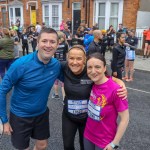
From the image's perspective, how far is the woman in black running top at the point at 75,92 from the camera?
2.56 metres

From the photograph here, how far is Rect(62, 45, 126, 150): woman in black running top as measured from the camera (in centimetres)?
256

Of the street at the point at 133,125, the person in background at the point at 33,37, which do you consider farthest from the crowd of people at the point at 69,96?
the person in background at the point at 33,37

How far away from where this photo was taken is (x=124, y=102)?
7.30 feet

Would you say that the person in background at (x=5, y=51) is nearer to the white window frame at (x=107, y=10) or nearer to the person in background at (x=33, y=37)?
the person in background at (x=33, y=37)

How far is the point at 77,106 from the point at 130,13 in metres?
14.2

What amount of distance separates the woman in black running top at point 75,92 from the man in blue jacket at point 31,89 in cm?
20

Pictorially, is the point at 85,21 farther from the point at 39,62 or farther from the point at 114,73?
the point at 39,62

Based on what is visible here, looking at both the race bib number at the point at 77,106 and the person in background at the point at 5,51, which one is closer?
the race bib number at the point at 77,106

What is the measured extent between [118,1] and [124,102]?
1501 cm

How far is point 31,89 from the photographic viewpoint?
2.55m

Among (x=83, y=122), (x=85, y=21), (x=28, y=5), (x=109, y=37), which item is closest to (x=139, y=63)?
(x=109, y=37)

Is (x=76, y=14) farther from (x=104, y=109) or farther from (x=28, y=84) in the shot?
(x=104, y=109)

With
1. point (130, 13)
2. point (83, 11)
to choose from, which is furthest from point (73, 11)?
point (130, 13)

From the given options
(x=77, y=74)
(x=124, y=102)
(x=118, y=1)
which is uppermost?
(x=118, y=1)
